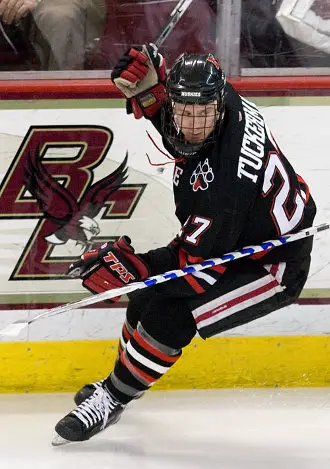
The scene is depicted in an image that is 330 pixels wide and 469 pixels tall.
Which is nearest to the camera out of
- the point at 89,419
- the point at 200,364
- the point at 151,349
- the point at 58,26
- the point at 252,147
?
the point at 252,147

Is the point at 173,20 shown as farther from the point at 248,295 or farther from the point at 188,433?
the point at 188,433

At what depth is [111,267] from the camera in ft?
8.30

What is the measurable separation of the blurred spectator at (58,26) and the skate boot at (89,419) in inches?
38.9

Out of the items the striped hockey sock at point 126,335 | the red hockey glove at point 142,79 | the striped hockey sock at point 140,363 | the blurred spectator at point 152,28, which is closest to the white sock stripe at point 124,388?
the striped hockey sock at point 140,363

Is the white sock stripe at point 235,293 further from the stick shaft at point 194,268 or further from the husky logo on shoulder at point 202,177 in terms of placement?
the husky logo on shoulder at point 202,177

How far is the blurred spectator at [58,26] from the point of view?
3.06m

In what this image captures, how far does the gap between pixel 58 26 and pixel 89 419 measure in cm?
114

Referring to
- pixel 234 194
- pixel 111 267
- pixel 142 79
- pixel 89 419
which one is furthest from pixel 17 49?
pixel 89 419

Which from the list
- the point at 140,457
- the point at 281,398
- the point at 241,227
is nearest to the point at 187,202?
the point at 241,227

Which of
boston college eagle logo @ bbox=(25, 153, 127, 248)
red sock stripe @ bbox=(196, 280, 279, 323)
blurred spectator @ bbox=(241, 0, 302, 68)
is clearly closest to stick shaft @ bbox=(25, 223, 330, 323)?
red sock stripe @ bbox=(196, 280, 279, 323)

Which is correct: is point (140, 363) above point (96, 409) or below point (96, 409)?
above

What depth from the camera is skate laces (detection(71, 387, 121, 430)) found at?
2723mm

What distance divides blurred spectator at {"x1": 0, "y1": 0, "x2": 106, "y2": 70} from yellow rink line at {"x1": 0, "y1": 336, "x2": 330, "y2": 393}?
2.76ft

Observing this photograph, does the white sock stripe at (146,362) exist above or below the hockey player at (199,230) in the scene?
below
